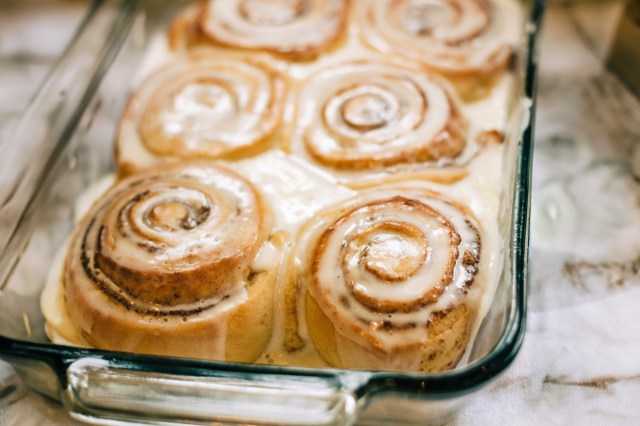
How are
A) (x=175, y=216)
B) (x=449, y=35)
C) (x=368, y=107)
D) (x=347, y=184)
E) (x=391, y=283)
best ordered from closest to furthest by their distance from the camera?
(x=391, y=283) < (x=175, y=216) < (x=347, y=184) < (x=368, y=107) < (x=449, y=35)

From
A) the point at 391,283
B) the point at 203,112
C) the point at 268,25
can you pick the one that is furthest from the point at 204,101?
the point at 391,283

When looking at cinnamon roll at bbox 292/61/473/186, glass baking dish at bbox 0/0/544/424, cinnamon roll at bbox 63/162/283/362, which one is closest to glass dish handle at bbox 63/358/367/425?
glass baking dish at bbox 0/0/544/424

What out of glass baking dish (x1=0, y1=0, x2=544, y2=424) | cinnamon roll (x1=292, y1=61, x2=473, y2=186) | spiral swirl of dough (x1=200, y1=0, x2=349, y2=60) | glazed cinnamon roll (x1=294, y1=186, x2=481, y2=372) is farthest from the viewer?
spiral swirl of dough (x1=200, y1=0, x2=349, y2=60)

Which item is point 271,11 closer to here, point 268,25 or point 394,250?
point 268,25

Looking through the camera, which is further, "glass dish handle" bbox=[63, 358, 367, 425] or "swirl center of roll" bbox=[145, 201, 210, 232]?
"swirl center of roll" bbox=[145, 201, 210, 232]

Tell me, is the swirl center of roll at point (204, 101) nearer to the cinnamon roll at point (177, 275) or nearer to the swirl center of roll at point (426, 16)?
the cinnamon roll at point (177, 275)

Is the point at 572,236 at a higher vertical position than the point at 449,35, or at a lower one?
lower

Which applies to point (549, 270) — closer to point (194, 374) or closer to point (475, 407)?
point (475, 407)

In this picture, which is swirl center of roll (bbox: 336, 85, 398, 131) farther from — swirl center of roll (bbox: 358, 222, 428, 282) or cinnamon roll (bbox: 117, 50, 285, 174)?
swirl center of roll (bbox: 358, 222, 428, 282)
